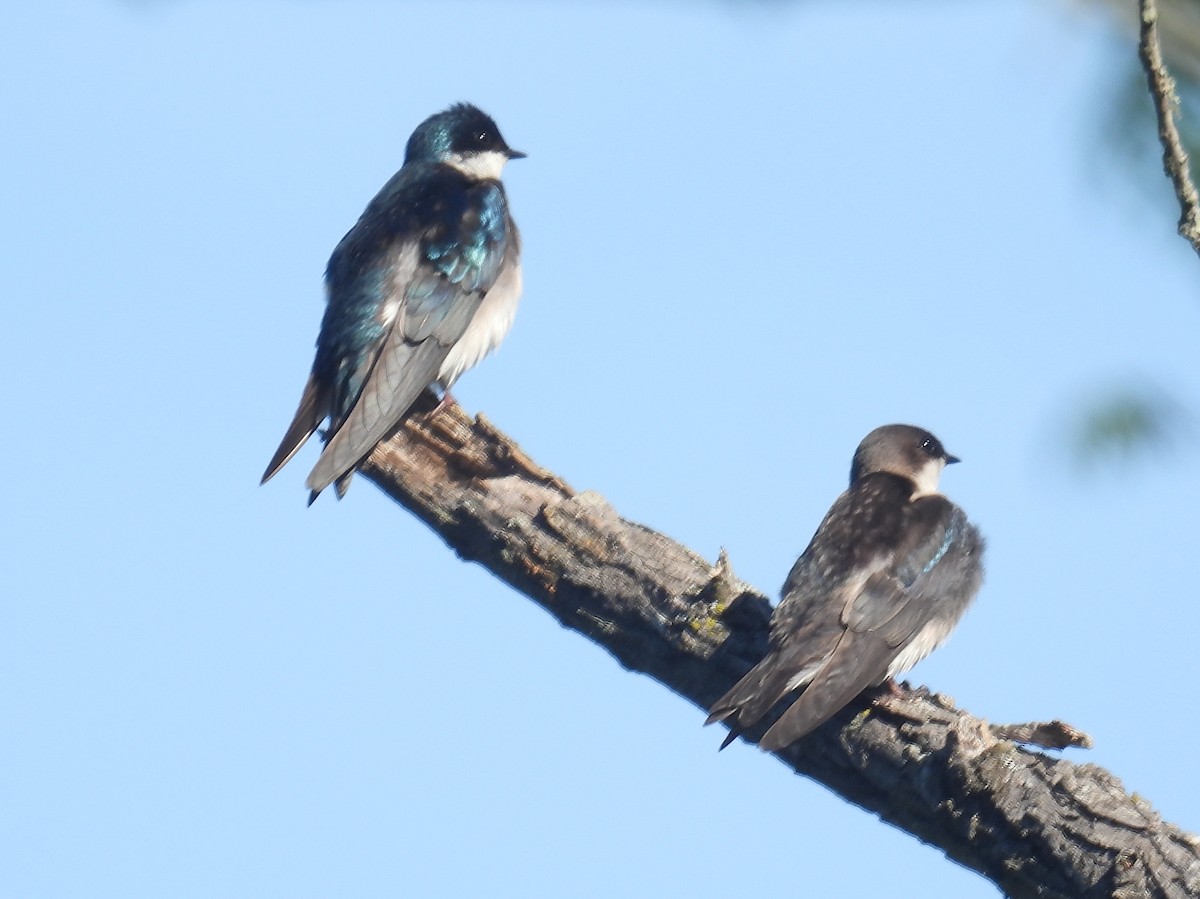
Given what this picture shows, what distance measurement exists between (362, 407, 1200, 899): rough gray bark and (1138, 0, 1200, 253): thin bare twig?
5.37 ft

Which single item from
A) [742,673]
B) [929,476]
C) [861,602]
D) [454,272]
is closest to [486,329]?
[454,272]

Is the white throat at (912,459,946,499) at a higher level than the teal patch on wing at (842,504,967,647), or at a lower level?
higher

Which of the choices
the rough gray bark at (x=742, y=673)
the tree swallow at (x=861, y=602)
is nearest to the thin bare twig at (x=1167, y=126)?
the rough gray bark at (x=742, y=673)

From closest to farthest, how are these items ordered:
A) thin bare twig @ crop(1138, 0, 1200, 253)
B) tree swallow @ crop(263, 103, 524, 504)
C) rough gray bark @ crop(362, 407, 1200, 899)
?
1. thin bare twig @ crop(1138, 0, 1200, 253)
2. rough gray bark @ crop(362, 407, 1200, 899)
3. tree swallow @ crop(263, 103, 524, 504)

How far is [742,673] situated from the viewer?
15.5 feet

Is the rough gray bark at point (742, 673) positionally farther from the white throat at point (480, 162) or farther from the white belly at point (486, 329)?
the white throat at point (480, 162)

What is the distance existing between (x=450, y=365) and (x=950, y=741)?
11.8 ft

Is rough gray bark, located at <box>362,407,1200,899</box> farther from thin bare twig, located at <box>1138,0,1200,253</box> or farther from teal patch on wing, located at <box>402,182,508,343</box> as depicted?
thin bare twig, located at <box>1138,0,1200,253</box>

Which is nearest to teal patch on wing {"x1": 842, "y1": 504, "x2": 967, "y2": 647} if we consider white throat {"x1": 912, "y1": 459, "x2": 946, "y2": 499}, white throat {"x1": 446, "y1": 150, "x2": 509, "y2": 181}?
white throat {"x1": 912, "y1": 459, "x2": 946, "y2": 499}

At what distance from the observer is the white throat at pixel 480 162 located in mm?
8242

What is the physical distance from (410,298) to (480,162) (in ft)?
5.21

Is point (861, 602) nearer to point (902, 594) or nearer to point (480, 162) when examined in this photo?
point (902, 594)

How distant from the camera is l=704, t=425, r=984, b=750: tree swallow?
4.49 metres

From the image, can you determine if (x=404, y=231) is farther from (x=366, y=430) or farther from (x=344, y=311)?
(x=366, y=430)
